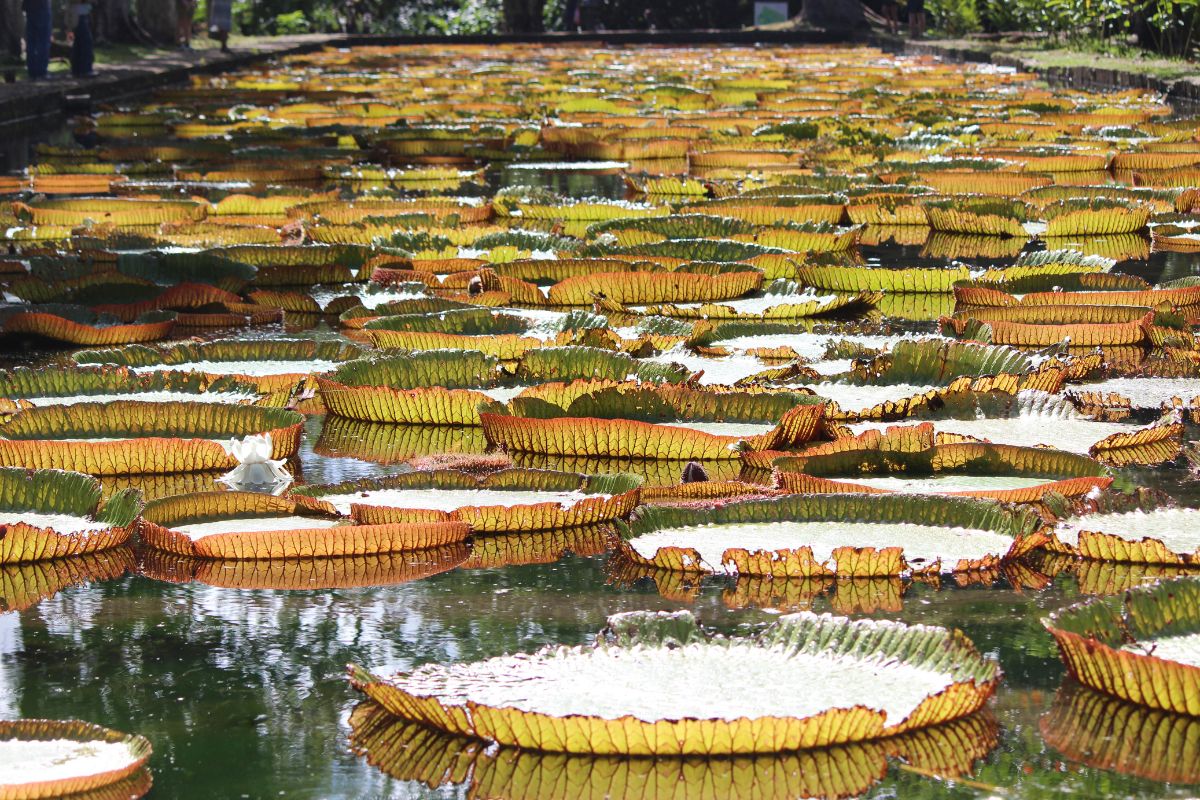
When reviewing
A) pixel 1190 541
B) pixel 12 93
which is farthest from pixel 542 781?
pixel 12 93

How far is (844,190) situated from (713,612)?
5.93 meters

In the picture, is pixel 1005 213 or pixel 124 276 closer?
pixel 124 276

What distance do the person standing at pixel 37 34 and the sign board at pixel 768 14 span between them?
21.5m

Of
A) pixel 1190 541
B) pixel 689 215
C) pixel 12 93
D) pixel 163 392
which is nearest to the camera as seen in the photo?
pixel 1190 541

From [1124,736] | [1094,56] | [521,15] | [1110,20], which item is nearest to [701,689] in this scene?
[1124,736]

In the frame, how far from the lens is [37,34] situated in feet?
53.6

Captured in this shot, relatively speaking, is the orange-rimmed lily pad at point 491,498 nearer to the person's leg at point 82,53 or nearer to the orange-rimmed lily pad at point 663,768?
the orange-rimmed lily pad at point 663,768

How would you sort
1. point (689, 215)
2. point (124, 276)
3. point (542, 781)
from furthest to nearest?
point (689, 215), point (124, 276), point (542, 781)

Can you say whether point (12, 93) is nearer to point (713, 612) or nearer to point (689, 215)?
point (689, 215)

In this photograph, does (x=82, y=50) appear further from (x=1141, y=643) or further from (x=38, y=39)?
(x=1141, y=643)

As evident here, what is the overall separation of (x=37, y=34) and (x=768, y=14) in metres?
22.3

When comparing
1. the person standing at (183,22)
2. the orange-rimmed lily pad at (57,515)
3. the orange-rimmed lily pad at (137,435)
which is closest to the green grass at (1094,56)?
the person standing at (183,22)

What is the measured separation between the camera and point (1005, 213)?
7340 mm

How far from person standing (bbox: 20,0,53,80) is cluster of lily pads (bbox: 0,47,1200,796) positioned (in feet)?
26.9
